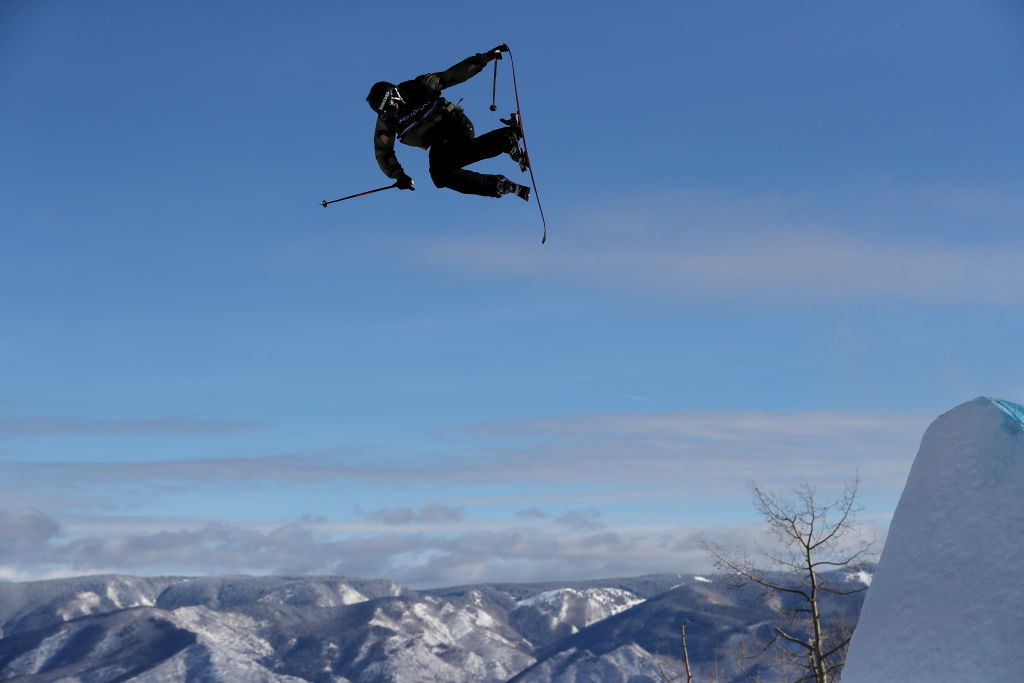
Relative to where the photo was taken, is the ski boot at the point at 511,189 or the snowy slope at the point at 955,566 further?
the ski boot at the point at 511,189

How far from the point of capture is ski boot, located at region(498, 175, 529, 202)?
1218 centimetres

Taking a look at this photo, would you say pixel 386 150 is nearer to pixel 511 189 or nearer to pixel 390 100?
Result: pixel 390 100

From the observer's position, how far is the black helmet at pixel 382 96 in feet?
37.1

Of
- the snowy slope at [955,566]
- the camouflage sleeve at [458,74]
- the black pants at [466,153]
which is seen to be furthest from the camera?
the black pants at [466,153]

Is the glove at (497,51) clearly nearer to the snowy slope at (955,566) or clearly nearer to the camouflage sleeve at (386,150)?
the camouflage sleeve at (386,150)

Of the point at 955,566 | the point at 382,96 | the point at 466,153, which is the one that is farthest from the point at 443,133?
the point at 955,566

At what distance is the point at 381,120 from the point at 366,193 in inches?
58.2

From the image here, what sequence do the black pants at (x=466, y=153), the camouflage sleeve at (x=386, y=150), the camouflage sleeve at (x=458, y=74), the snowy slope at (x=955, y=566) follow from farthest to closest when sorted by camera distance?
1. the black pants at (x=466, y=153)
2. the camouflage sleeve at (x=386, y=150)
3. the camouflage sleeve at (x=458, y=74)
4. the snowy slope at (x=955, y=566)

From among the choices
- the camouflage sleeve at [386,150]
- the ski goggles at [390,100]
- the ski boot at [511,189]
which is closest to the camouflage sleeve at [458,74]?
the ski goggles at [390,100]

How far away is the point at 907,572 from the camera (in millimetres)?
11430

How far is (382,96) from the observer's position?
11.3 m

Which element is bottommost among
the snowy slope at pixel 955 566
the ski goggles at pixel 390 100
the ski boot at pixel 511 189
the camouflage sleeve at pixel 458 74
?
the snowy slope at pixel 955 566

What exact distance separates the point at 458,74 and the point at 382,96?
38.3 inches

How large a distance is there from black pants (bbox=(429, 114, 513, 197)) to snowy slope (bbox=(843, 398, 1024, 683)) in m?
6.78
